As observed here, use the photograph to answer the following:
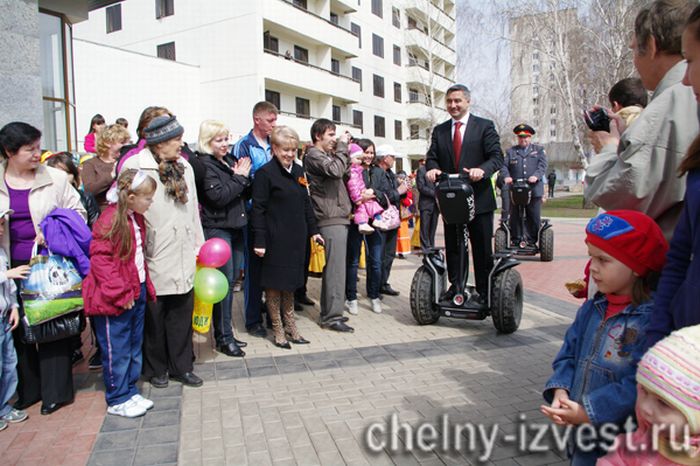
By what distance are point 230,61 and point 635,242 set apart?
2752cm

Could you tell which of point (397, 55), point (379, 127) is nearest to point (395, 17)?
point (397, 55)

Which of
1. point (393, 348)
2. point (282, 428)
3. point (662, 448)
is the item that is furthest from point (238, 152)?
point (662, 448)

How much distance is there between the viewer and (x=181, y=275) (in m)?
4.22

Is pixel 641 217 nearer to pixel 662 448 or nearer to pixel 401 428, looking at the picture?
pixel 662 448

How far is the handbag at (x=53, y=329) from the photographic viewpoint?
3664mm

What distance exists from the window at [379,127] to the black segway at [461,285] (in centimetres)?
3515

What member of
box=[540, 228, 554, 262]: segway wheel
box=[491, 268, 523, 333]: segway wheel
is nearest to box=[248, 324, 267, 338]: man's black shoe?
box=[491, 268, 523, 333]: segway wheel

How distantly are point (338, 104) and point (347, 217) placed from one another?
31.0m

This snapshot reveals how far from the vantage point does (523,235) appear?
36.0 feet

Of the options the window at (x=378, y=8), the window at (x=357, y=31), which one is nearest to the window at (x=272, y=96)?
the window at (x=357, y=31)

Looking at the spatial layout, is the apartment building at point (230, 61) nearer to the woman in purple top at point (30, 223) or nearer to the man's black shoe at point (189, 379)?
the woman in purple top at point (30, 223)

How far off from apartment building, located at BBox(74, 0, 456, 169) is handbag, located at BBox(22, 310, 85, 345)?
67.5 feet

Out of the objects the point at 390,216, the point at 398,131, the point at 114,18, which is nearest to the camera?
the point at 390,216

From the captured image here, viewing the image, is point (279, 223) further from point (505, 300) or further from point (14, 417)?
point (14, 417)
